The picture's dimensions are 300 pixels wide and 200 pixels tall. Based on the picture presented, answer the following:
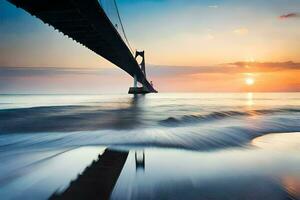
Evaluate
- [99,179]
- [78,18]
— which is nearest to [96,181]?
[99,179]

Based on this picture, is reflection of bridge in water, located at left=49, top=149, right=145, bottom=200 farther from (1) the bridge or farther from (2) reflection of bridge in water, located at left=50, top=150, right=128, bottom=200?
(1) the bridge

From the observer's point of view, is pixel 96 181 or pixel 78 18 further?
pixel 78 18

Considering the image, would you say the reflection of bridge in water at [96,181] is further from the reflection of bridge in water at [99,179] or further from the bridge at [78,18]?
the bridge at [78,18]

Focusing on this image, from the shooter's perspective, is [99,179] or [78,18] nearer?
[99,179]

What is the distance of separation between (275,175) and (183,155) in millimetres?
2028

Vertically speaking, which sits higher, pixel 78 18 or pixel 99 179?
pixel 78 18

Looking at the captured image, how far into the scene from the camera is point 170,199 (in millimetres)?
3236

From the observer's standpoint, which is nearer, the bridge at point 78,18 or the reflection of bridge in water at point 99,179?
the reflection of bridge in water at point 99,179

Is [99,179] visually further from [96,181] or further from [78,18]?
[78,18]

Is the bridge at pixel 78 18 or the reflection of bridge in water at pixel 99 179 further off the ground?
the bridge at pixel 78 18

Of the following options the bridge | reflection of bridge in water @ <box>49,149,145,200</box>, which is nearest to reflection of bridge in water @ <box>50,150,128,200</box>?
reflection of bridge in water @ <box>49,149,145,200</box>

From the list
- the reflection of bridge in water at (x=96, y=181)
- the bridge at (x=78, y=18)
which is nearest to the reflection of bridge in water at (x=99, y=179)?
the reflection of bridge in water at (x=96, y=181)

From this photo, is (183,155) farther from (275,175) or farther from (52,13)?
(52,13)

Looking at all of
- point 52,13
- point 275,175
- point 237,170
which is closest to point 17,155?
point 237,170
